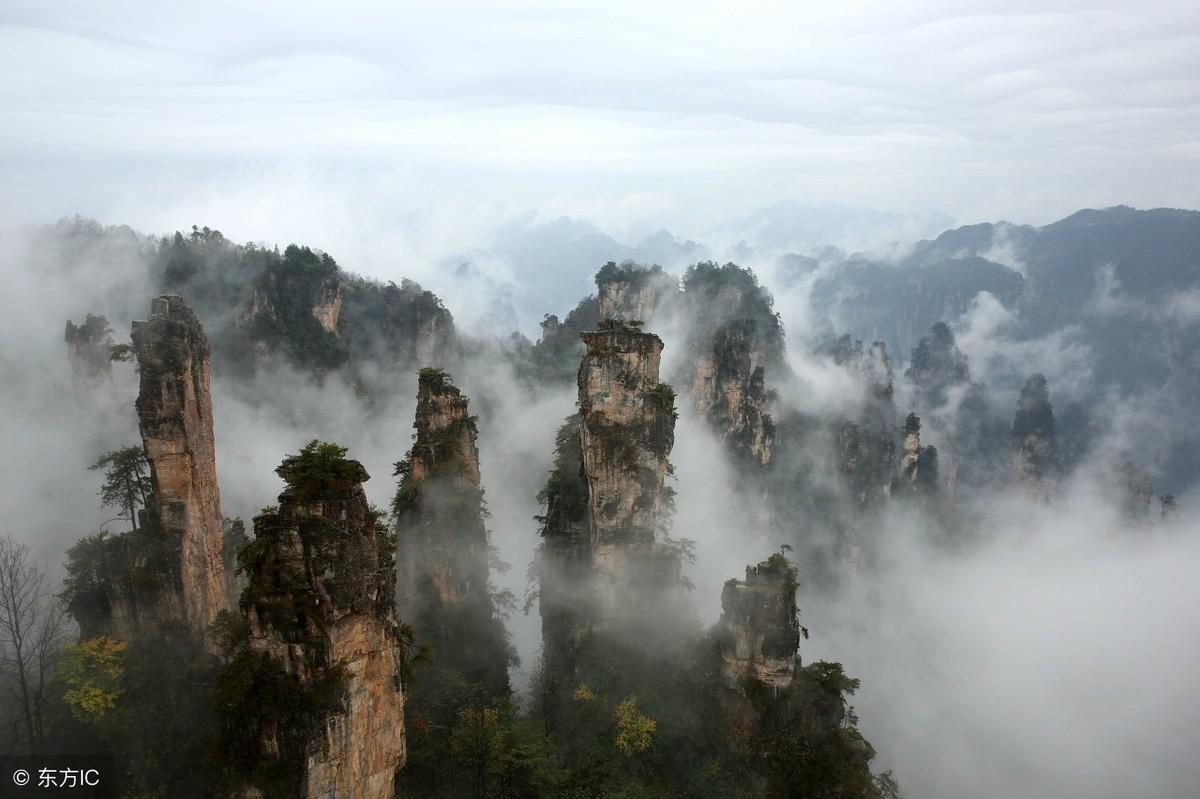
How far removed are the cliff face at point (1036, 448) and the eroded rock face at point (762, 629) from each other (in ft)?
234

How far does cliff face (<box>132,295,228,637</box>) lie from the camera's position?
26.4 m

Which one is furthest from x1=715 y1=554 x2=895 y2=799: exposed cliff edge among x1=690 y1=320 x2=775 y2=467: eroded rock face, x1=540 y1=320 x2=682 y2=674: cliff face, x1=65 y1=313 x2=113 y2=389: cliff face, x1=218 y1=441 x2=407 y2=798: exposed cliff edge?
x1=65 y1=313 x2=113 y2=389: cliff face

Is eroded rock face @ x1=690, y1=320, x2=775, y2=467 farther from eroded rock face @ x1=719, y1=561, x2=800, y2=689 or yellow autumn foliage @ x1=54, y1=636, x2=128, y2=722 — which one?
yellow autumn foliage @ x1=54, y1=636, x2=128, y2=722

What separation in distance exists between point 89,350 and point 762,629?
45370 millimetres

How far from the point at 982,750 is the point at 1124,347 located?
13780 cm

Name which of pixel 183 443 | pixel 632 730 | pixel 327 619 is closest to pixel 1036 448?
pixel 632 730

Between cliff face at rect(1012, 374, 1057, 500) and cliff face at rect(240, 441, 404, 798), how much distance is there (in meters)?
89.8

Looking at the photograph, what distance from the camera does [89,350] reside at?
152ft

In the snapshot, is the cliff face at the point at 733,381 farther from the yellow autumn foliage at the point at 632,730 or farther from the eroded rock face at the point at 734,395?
the yellow autumn foliage at the point at 632,730

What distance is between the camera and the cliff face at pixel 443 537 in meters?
34.6

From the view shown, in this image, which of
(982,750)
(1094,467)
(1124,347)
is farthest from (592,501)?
(1124,347)

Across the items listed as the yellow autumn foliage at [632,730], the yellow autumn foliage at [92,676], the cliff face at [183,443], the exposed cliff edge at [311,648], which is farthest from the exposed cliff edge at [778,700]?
the yellow autumn foliage at [92,676]

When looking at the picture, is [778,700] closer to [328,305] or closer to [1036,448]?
[328,305]

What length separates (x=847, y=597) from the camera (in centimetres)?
6681
